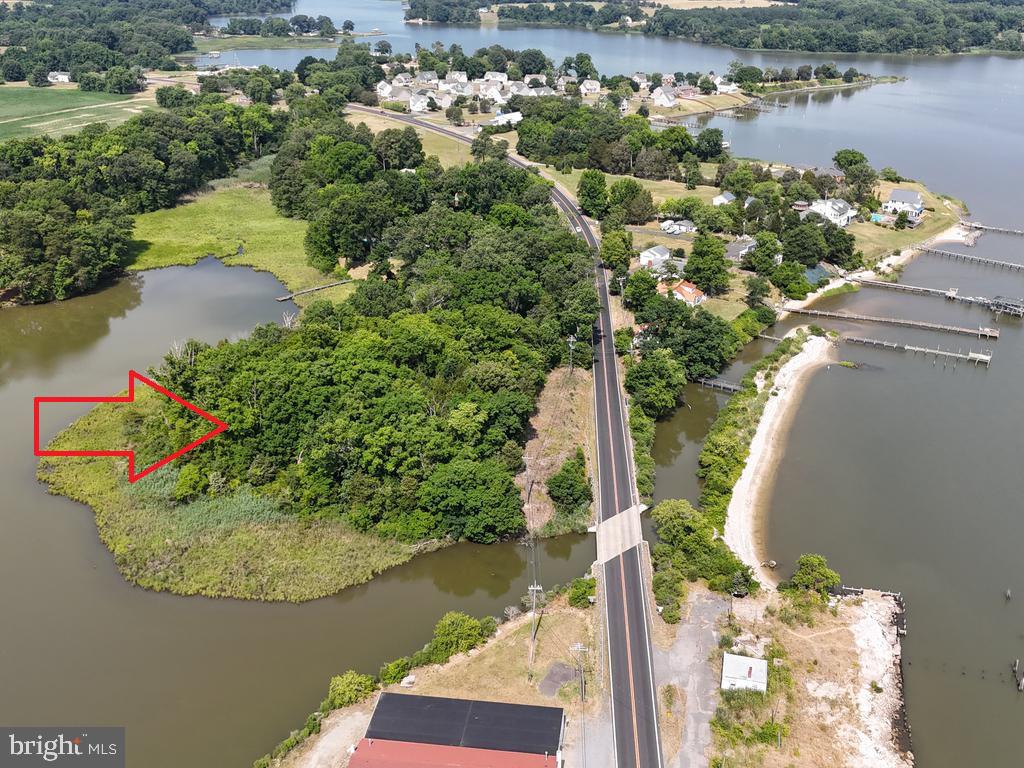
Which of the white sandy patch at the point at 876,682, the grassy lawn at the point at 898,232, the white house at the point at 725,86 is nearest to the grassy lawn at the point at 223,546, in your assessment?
the white sandy patch at the point at 876,682

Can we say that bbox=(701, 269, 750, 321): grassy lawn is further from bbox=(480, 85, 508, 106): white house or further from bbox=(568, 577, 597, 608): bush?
bbox=(480, 85, 508, 106): white house

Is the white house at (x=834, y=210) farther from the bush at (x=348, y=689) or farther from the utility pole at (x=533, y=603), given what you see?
the bush at (x=348, y=689)

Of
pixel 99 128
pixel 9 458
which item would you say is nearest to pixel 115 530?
pixel 9 458

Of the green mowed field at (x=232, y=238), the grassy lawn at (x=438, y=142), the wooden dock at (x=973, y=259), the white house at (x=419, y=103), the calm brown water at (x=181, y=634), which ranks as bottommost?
the calm brown water at (x=181, y=634)

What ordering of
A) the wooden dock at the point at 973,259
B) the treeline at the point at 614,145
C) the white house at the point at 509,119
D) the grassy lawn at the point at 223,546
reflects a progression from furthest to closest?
the white house at the point at 509,119 → the treeline at the point at 614,145 → the wooden dock at the point at 973,259 → the grassy lawn at the point at 223,546

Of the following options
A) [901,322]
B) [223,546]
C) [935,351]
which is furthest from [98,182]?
Answer: [935,351]

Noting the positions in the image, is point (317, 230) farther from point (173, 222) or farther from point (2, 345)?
point (2, 345)

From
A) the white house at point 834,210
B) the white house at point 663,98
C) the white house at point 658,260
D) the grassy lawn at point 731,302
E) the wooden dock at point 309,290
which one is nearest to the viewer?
the grassy lawn at point 731,302

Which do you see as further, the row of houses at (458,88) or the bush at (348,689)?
the row of houses at (458,88)
